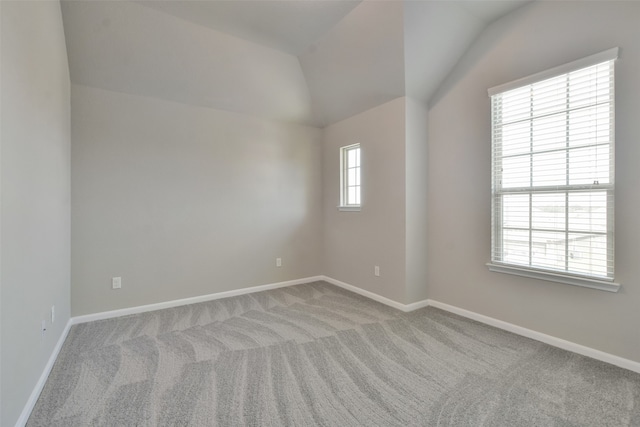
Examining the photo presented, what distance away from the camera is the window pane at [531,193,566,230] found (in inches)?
94.4

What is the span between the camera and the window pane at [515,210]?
2637mm

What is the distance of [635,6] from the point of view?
78.6 inches

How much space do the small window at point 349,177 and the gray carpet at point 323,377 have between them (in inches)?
71.0

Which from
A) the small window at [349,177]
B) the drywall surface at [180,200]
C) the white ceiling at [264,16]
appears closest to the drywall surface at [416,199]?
the small window at [349,177]

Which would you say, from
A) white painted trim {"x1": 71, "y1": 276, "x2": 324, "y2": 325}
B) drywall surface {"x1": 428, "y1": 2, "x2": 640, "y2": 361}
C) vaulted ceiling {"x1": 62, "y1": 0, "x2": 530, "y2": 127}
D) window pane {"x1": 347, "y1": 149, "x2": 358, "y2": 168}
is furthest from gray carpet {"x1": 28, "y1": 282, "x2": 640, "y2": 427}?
vaulted ceiling {"x1": 62, "y1": 0, "x2": 530, "y2": 127}

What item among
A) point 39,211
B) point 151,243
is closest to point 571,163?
point 39,211

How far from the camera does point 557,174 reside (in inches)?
95.0

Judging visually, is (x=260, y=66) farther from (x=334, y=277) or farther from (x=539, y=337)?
(x=539, y=337)

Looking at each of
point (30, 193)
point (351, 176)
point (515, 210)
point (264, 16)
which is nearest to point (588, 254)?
point (515, 210)

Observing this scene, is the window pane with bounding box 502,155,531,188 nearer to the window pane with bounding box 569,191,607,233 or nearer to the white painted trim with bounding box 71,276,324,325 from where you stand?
the window pane with bounding box 569,191,607,233

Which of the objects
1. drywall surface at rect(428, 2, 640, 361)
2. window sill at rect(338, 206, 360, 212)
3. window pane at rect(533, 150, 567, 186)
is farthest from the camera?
window sill at rect(338, 206, 360, 212)

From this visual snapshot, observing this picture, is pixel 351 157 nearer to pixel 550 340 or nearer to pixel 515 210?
pixel 515 210

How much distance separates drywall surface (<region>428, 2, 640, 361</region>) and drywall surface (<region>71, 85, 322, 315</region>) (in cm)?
203

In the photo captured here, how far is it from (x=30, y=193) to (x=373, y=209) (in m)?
3.13
